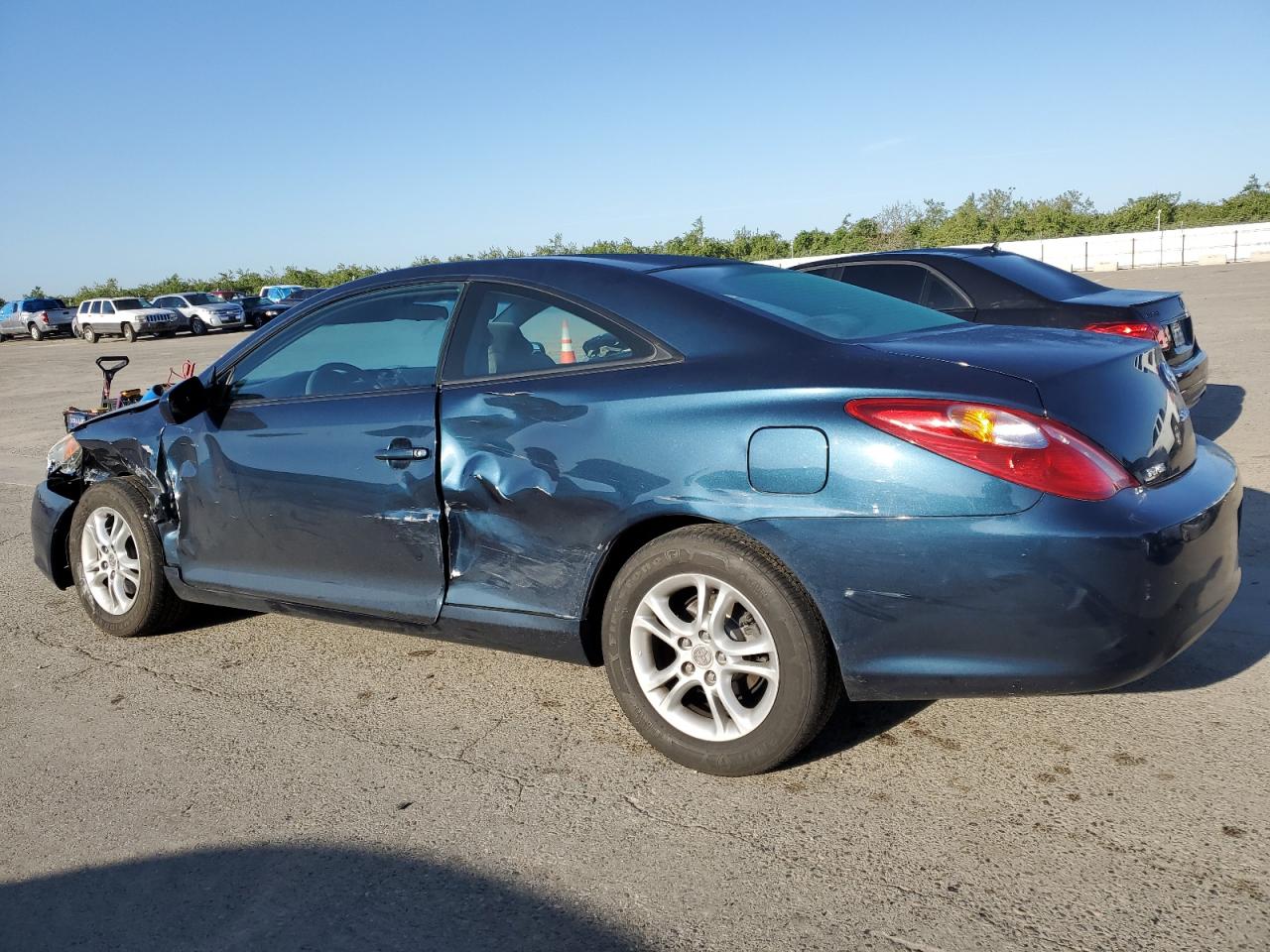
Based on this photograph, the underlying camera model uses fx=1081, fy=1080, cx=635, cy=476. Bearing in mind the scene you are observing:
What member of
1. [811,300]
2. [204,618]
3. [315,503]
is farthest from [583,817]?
[204,618]

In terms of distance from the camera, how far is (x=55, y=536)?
5.14 m

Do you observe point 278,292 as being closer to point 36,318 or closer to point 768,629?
point 36,318

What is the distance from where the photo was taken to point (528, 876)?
2.72m

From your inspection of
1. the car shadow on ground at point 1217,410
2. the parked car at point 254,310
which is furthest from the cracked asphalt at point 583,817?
the parked car at point 254,310

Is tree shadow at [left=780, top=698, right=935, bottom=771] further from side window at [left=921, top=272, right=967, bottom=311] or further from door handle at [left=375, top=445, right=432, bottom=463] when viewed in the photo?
side window at [left=921, top=272, right=967, bottom=311]

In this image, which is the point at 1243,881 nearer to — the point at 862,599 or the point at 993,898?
the point at 993,898

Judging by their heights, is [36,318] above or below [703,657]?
above

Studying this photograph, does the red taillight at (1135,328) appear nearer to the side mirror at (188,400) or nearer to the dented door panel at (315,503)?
the dented door panel at (315,503)

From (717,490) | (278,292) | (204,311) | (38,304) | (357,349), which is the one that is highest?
(38,304)

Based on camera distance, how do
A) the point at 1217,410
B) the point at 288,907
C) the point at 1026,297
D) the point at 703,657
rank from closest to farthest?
the point at 288,907, the point at 703,657, the point at 1026,297, the point at 1217,410

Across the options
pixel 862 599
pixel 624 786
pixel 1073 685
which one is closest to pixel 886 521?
pixel 862 599

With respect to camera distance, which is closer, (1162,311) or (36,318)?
(1162,311)

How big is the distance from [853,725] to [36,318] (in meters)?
51.5

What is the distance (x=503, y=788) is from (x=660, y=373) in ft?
4.37
